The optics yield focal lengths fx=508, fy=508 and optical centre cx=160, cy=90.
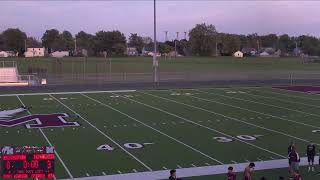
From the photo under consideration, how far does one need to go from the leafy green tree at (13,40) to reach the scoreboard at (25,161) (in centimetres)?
8173

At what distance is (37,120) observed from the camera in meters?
18.6

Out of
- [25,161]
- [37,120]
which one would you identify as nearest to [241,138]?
[37,120]

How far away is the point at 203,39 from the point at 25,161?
81.8 metres

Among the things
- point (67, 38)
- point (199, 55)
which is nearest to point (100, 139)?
point (199, 55)

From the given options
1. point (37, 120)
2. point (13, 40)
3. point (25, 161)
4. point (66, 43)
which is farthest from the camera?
point (66, 43)

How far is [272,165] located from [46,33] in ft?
322

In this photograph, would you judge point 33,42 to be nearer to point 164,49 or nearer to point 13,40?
point 13,40

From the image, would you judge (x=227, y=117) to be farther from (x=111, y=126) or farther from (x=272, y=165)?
(x=272, y=165)

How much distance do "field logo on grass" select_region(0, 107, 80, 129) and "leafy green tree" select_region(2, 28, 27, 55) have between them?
68698 millimetres

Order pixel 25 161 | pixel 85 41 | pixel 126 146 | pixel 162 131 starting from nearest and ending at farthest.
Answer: pixel 25 161
pixel 126 146
pixel 162 131
pixel 85 41

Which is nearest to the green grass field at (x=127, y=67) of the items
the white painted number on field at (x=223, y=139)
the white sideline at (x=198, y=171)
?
the white painted number on field at (x=223, y=139)

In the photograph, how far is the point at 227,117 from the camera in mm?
19297

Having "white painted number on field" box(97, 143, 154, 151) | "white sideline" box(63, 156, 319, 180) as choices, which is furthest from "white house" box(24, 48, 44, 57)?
"white sideline" box(63, 156, 319, 180)

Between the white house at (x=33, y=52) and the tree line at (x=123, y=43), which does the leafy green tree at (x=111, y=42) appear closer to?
the tree line at (x=123, y=43)
